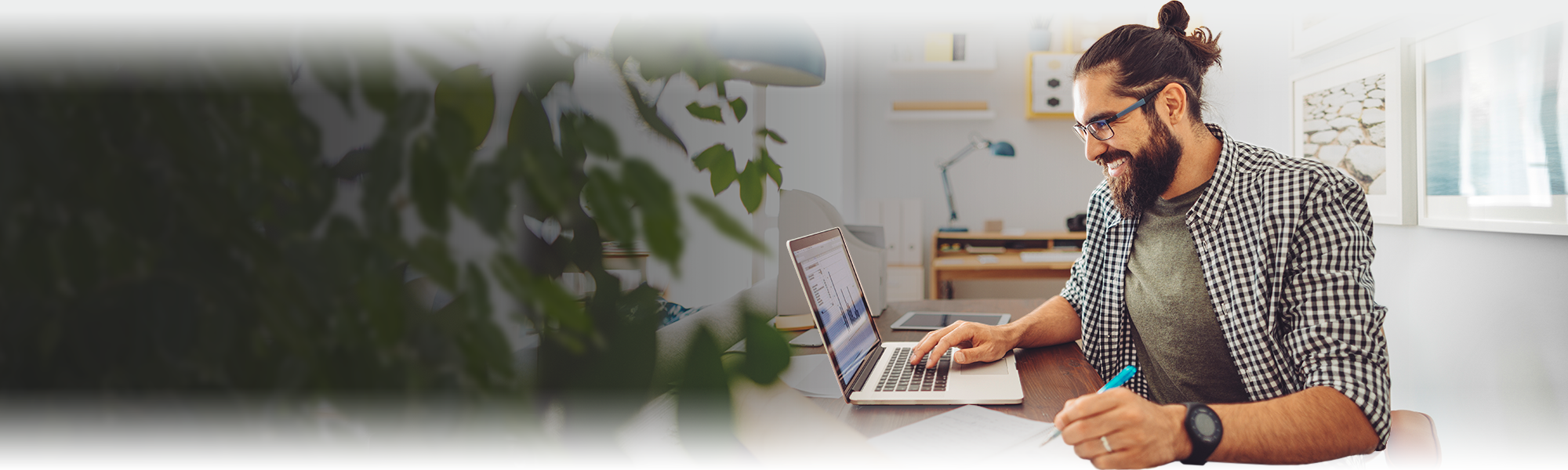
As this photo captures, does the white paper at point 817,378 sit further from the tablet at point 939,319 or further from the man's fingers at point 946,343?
the tablet at point 939,319

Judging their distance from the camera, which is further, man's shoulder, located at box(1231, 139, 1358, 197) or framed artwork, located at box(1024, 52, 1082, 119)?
framed artwork, located at box(1024, 52, 1082, 119)

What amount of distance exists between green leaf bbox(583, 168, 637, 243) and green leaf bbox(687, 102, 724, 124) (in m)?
0.08

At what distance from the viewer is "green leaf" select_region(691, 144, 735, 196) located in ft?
0.94

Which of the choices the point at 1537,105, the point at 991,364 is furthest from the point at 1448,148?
the point at 991,364

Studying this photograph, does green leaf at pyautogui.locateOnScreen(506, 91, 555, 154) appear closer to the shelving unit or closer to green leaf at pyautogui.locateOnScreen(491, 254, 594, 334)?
green leaf at pyautogui.locateOnScreen(491, 254, 594, 334)

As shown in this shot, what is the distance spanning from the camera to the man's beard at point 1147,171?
1.26 meters

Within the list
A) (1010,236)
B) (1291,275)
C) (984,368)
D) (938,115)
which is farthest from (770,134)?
(938,115)

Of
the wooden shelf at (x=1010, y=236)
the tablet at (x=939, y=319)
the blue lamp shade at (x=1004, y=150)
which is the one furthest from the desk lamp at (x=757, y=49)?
the wooden shelf at (x=1010, y=236)

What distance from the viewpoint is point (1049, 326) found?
132 cm

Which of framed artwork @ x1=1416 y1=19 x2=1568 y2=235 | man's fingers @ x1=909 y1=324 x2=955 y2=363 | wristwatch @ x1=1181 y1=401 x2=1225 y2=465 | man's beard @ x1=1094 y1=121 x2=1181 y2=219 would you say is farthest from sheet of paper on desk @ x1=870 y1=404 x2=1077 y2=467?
framed artwork @ x1=1416 y1=19 x2=1568 y2=235

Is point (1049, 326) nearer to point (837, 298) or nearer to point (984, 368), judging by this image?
point (984, 368)

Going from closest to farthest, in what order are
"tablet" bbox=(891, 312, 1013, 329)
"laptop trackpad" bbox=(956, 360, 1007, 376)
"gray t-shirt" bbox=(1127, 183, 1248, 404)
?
"laptop trackpad" bbox=(956, 360, 1007, 376) → "gray t-shirt" bbox=(1127, 183, 1248, 404) → "tablet" bbox=(891, 312, 1013, 329)

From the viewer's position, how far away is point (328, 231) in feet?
0.75

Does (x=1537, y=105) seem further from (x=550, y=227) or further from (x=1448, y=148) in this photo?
(x=550, y=227)
